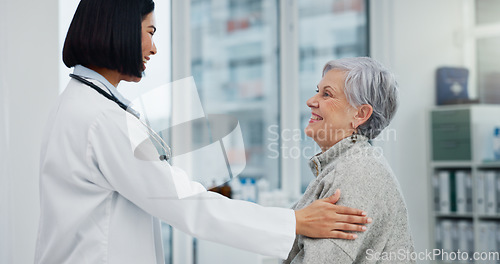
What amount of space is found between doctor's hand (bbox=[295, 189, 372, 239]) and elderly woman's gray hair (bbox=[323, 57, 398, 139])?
28 cm

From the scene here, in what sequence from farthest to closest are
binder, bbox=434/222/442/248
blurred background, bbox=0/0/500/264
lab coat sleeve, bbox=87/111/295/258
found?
1. binder, bbox=434/222/442/248
2. blurred background, bbox=0/0/500/264
3. lab coat sleeve, bbox=87/111/295/258

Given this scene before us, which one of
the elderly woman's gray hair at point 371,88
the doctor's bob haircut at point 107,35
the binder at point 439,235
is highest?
the doctor's bob haircut at point 107,35

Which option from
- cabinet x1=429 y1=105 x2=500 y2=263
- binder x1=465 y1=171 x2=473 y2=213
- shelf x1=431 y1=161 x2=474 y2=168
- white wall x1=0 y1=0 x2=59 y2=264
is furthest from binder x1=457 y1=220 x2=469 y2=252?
white wall x1=0 y1=0 x2=59 y2=264

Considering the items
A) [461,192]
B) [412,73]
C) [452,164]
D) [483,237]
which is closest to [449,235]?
[483,237]

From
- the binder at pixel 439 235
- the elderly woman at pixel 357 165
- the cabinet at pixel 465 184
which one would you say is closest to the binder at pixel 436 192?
the cabinet at pixel 465 184

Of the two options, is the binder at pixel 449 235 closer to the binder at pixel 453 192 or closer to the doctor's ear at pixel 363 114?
the binder at pixel 453 192

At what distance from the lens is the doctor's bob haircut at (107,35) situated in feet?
3.92

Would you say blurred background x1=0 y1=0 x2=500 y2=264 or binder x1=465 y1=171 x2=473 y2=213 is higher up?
blurred background x1=0 y1=0 x2=500 y2=264

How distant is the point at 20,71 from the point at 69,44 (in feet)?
→ 2.28

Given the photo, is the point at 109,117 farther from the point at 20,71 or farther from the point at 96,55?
the point at 20,71

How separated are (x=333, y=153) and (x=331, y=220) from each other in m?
0.23

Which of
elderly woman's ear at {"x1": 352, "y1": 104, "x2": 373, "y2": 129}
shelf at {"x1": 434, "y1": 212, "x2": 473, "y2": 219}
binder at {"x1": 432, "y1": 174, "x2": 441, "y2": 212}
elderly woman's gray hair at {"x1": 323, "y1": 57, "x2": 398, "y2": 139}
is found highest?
elderly woman's gray hair at {"x1": 323, "y1": 57, "x2": 398, "y2": 139}

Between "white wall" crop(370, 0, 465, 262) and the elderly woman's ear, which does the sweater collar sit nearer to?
the elderly woman's ear

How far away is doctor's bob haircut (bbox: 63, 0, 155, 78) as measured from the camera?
1196 millimetres
